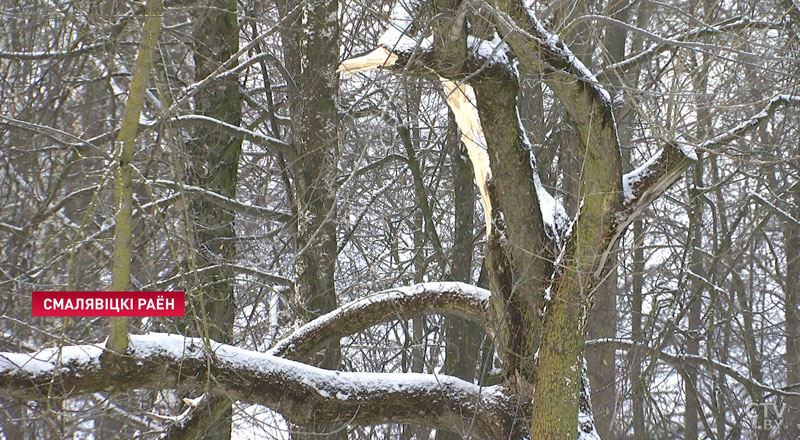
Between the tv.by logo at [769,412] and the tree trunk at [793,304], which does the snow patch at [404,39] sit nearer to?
the tree trunk at [793,304]

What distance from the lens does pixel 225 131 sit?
660cm

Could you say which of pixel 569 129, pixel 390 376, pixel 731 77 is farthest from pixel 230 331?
pixel 731 77

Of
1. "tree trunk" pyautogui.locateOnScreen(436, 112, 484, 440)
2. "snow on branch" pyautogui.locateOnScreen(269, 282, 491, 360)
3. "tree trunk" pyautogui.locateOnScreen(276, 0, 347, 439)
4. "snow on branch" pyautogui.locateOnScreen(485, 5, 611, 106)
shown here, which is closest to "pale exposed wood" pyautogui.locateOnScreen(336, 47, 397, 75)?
"snow on branch" pyautogui.locateOnScreen(485, 5, 611, 106)

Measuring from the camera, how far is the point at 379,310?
530cm

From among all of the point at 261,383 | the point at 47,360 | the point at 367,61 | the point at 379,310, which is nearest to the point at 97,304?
the point at 47,360

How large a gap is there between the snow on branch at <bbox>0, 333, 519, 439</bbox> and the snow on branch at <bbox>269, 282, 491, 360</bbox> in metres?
0.56

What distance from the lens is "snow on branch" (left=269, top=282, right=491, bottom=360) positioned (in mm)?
5137

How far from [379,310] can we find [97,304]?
5.87ft

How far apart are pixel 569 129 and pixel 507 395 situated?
2967mm

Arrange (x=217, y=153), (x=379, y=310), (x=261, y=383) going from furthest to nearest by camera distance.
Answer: (x=217, y=153) → (x=379, y=310) → (x=261, y=383)

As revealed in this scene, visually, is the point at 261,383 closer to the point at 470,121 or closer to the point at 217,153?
the point at 470,121

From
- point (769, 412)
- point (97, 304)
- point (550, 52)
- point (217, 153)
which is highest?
point (217, 153)

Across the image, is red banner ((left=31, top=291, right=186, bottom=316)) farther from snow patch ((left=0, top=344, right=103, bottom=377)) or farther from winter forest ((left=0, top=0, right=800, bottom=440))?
snow patch ((left=0, top=344, right=103, bottom=377))

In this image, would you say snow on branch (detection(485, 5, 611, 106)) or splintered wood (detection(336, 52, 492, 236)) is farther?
splintered wood (detection(336, 52, 492, 236))
